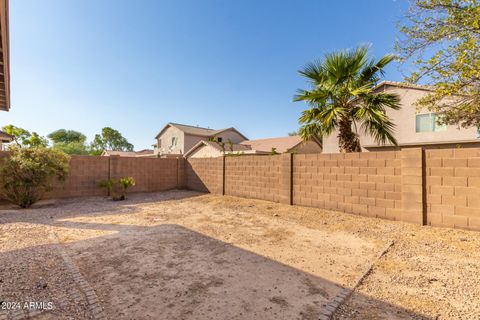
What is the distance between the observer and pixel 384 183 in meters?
5.98

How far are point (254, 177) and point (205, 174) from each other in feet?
11.9

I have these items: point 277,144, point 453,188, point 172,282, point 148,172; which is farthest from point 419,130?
point 148,172

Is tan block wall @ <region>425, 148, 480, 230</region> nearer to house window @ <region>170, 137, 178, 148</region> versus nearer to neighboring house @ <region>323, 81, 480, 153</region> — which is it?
neighboring house @ <region>323, 81, 480, 153</region>

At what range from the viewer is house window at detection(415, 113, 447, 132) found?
12.1 m

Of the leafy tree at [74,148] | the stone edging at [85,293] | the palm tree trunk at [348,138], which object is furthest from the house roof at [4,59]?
the leafy tree at [74,148]

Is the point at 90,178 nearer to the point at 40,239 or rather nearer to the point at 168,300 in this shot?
the point at 40,239

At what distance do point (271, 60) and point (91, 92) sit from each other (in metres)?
12.1

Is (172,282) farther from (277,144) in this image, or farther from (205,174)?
(277,144)

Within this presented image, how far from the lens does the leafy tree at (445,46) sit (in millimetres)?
4316

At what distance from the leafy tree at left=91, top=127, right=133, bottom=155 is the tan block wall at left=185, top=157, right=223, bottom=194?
40.5m

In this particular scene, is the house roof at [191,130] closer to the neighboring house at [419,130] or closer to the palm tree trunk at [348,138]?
the neighboring house at [419,130]

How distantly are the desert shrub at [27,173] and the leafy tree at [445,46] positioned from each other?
11.6 metres

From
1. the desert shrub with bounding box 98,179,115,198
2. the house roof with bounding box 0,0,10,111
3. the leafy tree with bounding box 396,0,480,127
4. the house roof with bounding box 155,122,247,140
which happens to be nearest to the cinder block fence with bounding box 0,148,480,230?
the desert shrub with bounding box 98,179,115,198

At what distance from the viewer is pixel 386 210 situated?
19.5ft
